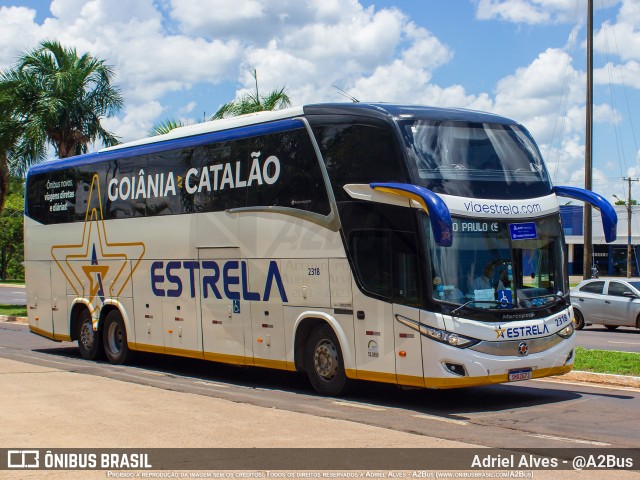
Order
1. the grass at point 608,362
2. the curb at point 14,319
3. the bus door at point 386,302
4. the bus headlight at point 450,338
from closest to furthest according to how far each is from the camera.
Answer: the bus headlight at point 450,338 → the bus door at point 386,302 → the grass at point 608,362 → the curb at point 14,319

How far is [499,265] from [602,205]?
83.3 inches

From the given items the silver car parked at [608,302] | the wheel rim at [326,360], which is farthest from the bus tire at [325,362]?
the silver car parked at [608,302]

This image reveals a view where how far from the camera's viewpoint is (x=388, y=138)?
12.3m

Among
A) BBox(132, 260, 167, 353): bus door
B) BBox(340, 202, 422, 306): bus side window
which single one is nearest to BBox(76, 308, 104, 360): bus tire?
BBox(132, 260, 167, 353): bus door

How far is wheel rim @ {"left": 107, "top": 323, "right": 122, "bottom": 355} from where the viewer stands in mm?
18438

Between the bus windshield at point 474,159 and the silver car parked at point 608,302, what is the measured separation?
13210 millimetres

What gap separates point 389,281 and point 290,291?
2149 mm

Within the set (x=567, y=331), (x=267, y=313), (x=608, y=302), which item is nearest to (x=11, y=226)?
(x=608, y=302)

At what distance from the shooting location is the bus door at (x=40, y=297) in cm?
2027

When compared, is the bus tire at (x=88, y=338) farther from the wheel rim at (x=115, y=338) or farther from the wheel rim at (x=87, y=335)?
the wheel rim at (x=115, y=338)

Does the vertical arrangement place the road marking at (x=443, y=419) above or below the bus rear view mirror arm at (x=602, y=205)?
below

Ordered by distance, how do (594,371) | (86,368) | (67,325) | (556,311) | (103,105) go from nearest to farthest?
(556,311), (594,371), (86,368), (67,325), (103,105)

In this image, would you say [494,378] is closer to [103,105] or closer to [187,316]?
[187,316]

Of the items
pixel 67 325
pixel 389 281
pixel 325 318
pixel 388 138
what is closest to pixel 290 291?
pixel 325 318
